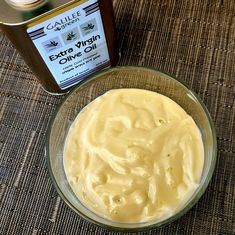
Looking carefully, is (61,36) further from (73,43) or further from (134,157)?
(134,157)

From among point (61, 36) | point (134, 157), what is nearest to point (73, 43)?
point (61, 36)

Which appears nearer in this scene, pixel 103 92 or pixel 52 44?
pixel 52 44

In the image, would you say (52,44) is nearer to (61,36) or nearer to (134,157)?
(61,36)

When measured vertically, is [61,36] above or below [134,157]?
above

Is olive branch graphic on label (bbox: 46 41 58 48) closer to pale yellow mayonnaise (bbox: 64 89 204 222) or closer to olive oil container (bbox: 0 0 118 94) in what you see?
olive oil container (bbox: 0 0 118 94)

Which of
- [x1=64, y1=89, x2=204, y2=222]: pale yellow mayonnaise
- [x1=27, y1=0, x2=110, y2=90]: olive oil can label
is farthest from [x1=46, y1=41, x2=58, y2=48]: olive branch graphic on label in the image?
[x1=64, y1=89, x2=204, y2=222]: pale yellow mayonnaise

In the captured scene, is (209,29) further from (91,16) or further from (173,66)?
(91,16)
